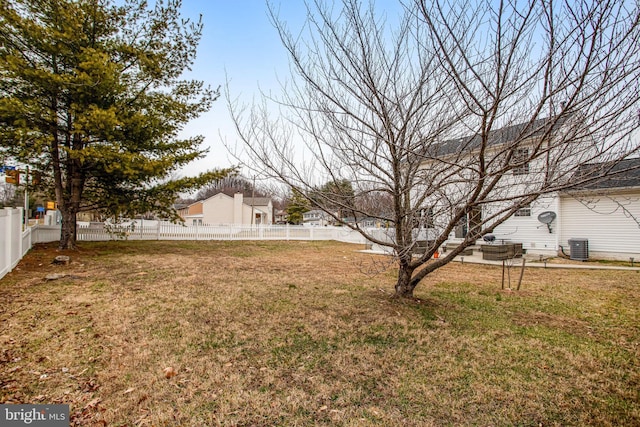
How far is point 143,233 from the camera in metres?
15.0

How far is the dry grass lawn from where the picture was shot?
229cm

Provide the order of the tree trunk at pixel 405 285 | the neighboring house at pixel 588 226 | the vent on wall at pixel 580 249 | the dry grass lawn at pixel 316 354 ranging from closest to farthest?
the dry grass lawn at pixel 316 354
the tree trunk at pixel 405 285
the neighboring house at pixel 588 226
the vent on wall at pixel 580 249

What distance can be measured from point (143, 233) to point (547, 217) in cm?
1714

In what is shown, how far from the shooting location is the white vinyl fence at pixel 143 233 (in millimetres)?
6190

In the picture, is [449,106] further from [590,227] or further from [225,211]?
[225,211]

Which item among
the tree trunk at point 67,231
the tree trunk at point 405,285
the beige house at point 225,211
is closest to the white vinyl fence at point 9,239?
the tree trunk at point 67,231

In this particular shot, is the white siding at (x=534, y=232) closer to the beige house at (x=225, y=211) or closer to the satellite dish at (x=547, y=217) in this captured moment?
the satellite dish at (x=547, y=217)

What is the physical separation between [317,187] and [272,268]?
14.8 ft

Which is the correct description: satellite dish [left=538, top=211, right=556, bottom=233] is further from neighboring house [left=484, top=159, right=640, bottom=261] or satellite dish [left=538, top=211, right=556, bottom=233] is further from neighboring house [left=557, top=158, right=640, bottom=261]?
neighboring house [left=557, top=158, right=640, bottom=261]

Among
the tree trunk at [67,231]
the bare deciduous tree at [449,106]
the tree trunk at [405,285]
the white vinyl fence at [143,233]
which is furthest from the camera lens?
the tree trunk at [67,231]

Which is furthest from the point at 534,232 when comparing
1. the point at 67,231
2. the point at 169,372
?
the point at 67,231

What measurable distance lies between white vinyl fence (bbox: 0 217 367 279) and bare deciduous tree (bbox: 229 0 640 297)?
17.5ft

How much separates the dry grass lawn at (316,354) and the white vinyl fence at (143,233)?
3.66ft

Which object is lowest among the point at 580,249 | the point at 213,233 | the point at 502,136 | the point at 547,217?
the point at 580,249
